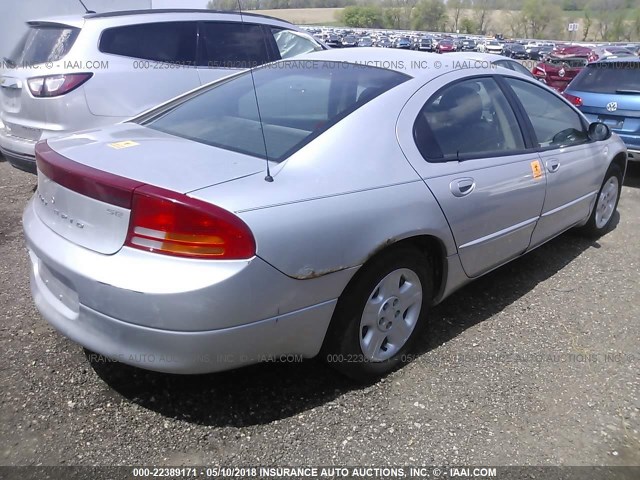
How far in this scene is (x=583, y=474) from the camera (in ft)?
7.77

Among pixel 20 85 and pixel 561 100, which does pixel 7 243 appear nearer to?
pixel 20 85

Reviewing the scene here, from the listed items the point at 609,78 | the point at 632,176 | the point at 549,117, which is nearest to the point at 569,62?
the point at 632,176

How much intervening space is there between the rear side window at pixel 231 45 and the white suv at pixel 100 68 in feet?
0.03

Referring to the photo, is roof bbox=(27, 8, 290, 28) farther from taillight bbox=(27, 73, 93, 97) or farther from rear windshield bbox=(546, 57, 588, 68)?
rear windshield bbox=(546, 57, 588, 68)

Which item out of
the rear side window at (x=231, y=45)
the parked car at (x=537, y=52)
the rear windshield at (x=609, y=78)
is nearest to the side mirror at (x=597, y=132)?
the rear windshield at (x=609, y=78)

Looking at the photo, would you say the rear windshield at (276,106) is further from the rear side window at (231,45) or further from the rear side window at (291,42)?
the rear side window at (291,42)

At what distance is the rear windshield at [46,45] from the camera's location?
5219mm

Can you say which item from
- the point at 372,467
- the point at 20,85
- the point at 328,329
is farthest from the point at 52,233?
the point at 20,85

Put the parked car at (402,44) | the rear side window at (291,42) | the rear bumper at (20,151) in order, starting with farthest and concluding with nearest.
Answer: the parked car at (402,44) < the rear side window at (291,42) < the rear bumper at (20,151)

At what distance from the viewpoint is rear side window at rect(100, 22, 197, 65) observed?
537 cm

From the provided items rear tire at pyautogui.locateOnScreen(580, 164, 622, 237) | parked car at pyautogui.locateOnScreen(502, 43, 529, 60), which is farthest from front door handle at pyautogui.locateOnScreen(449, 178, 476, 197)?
parked car at pyautogui.locateOnScreen(502, 43, 529, 60)

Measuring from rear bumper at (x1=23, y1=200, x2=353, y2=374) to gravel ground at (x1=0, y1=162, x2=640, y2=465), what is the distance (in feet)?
1.21

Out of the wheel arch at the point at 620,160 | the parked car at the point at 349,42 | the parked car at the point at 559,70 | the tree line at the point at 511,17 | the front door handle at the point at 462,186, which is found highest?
the front door handle at the point at 462,186

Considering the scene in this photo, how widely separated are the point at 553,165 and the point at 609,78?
13.6 ft
